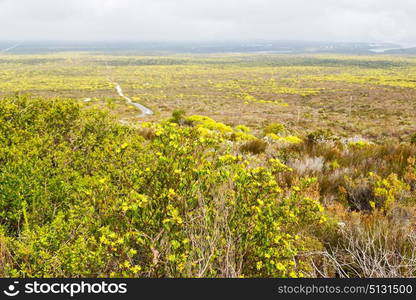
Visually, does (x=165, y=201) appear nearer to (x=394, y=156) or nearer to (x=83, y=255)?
(x=83, y=255)

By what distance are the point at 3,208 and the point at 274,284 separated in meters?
3.55

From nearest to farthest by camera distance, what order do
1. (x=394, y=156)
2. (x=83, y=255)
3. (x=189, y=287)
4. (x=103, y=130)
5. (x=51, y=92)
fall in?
(x=189, y=287)
(x=83, y=255)
(x=103, y=130)
(x=394, y=156)
(x=51, y=92)

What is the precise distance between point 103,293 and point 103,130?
4179 millimetres

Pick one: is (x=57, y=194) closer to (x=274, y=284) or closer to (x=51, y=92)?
(x=274, y=284)

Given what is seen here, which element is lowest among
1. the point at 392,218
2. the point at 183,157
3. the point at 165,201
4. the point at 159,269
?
the point at 392,218

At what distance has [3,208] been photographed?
3.90m

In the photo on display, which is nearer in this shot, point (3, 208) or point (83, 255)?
point (83, 255)

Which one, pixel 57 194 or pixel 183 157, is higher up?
pixel 183 157

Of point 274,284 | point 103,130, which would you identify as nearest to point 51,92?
point 103,130

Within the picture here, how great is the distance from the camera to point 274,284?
244 centimetres

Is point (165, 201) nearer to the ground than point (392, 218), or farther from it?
farther from it

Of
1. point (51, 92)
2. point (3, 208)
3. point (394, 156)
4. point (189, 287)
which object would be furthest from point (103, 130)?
point (51, 92)

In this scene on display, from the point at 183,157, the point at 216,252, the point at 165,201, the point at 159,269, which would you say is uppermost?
the point at 183,157

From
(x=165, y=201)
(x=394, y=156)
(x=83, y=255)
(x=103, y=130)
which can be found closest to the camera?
(x=83, y=255)
